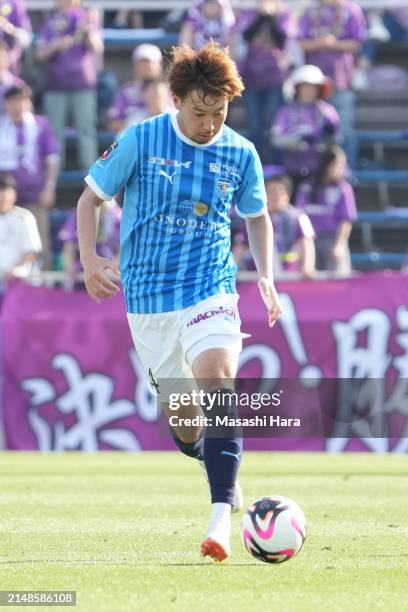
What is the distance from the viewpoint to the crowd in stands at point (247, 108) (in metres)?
15.5

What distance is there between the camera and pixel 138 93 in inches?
695

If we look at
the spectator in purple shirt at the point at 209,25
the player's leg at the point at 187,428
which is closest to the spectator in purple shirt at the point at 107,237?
the spectator in purple shirt at the point at 209,25

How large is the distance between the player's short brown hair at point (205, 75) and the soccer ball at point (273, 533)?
2047 millimetres

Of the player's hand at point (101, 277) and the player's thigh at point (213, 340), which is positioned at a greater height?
the player's hand at point (101, 277)

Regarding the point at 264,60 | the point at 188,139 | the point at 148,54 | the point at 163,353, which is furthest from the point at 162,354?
the point at 264,60

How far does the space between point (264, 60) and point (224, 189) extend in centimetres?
1132

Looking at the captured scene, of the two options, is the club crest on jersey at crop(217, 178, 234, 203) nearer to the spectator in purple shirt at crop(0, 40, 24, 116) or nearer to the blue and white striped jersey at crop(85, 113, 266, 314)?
the blue and white striped jersey at crop(85, 113, 266, 314)

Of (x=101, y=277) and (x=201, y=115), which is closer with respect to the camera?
(x=101, y=277)

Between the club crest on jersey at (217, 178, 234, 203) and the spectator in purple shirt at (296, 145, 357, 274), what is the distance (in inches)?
347

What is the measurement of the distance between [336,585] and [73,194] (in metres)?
14.6

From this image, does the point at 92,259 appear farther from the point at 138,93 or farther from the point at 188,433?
the point at 138,93

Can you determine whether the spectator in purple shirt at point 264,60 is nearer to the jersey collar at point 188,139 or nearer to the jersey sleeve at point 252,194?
the jersey sleeve at point 252,194

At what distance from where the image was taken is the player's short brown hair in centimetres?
696

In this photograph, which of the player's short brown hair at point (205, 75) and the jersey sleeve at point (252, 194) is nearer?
the player's short brown hair at point (205, 75)
